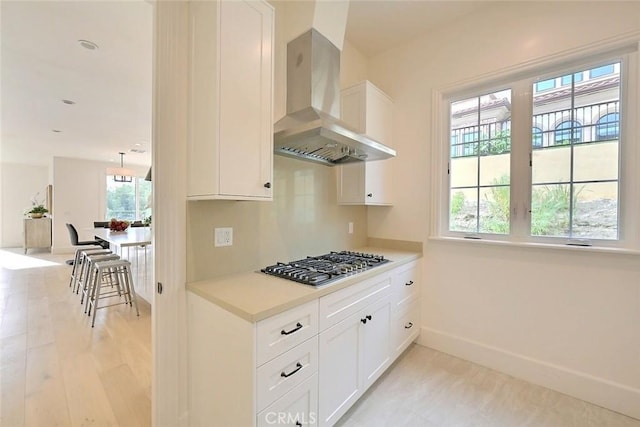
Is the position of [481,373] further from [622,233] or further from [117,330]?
[117,330]

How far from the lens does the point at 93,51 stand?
96.0 inches

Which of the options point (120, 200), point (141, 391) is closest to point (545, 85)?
point (141, 391)

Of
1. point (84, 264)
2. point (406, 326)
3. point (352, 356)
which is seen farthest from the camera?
point (84, 264)

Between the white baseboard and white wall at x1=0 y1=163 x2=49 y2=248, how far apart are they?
11.4 meters

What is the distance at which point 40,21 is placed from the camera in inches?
80.4

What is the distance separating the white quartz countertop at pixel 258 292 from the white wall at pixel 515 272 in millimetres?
1084

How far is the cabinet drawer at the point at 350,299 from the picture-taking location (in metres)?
1.40

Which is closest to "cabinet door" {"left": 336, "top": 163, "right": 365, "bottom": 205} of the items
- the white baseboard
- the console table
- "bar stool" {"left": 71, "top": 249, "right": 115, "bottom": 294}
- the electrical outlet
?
the electrical outlet

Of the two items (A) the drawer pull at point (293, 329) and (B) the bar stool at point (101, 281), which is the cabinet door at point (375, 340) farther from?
(B) the bar stool at point (101, 281)

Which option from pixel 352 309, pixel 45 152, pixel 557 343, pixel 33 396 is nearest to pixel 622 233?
pixel 557 343

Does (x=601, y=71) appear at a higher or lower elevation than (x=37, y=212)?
higher

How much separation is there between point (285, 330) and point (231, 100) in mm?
1122

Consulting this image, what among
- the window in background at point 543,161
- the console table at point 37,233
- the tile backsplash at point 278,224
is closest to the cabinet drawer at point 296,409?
the tile backsplash at point 278,224

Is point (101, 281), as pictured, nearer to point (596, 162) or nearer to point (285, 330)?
point (285, 330)
